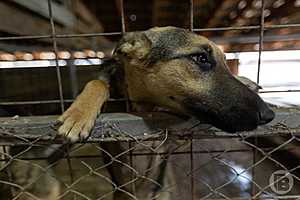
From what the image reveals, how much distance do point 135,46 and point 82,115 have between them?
45 cm

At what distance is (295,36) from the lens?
108 inches

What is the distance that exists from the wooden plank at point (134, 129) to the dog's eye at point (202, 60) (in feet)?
0.83

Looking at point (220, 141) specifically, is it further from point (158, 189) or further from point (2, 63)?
point (2, 63)

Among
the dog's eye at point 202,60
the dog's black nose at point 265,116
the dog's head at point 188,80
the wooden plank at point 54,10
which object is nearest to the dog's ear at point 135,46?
the dog's head at point 188,80

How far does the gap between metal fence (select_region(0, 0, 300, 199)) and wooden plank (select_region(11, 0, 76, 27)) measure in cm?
84

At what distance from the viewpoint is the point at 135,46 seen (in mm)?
1558

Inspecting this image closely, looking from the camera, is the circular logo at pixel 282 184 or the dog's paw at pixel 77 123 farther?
the circular logo at pixel 282 184

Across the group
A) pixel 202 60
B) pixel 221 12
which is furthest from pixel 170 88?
pixel 221 12

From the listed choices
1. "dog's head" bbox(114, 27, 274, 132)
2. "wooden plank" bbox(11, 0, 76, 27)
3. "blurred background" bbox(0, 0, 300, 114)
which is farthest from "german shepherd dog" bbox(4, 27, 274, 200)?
"wooden plank" bbox(11, 0, 76, 27)

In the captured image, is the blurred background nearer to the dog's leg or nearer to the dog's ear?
the dog's ear

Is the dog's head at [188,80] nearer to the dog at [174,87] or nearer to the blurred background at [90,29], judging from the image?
the dog at [174,87]

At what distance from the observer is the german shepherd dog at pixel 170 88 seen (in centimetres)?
124

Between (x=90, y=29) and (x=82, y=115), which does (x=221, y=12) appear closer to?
(x=90, y=29)

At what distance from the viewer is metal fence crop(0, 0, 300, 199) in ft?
4.10
